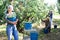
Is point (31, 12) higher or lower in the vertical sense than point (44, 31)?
higher

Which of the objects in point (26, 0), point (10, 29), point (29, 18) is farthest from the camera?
point (29, 18)

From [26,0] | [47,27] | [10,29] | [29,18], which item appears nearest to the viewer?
[10,29]

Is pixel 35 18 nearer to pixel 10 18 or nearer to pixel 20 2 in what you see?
pixel 20 2

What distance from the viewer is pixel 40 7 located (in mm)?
11016

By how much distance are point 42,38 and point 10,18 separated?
174 inches

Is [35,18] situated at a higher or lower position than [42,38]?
higher

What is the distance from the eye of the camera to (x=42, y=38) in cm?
1070

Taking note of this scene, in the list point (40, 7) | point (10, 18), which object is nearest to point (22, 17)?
point (40, 7)

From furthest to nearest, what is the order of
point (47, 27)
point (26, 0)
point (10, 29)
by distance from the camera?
point (47, 27), point (26, 0), point (10, 29)

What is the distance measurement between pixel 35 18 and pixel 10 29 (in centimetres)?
451

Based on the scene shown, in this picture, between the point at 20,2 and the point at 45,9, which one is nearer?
the point at 20,2

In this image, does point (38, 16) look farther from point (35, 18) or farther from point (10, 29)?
point (10, 29)

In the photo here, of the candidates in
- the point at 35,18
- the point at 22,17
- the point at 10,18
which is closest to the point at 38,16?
the point at 35,18

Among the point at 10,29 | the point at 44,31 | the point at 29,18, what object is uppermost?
the point at 10,29
